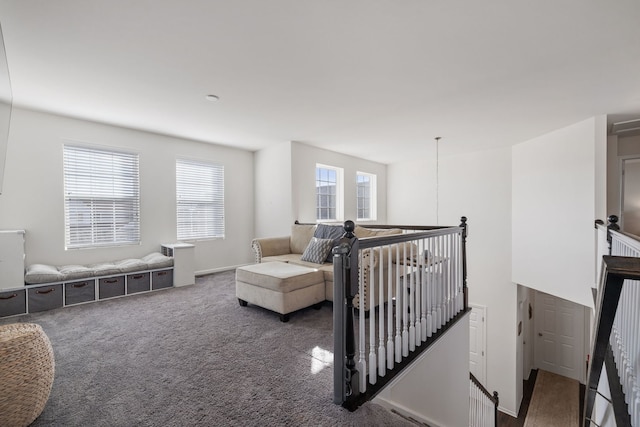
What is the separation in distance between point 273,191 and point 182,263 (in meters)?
2.08

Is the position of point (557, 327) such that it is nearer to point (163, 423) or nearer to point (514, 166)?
point (514, 166)

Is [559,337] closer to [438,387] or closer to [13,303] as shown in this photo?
[438,387]

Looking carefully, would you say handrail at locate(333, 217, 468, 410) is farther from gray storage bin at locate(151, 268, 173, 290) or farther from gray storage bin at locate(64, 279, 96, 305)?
gray storage bin at locate(64, 279, 96, 305)

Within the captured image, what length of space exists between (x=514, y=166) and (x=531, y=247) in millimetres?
1664

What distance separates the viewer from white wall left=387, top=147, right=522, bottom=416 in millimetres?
5730

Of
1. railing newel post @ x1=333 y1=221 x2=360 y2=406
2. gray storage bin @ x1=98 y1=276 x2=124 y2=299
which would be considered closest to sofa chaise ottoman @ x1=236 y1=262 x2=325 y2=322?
railing newel post @ x1=333 y1=221 x2=360 y2=406

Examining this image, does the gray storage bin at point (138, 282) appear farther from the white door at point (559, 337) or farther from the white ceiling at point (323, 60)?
the white door at point (559, 337)

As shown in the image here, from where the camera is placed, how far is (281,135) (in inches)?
191

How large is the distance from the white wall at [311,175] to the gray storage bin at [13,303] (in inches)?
144

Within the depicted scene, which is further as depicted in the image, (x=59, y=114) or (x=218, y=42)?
(x=59, y=114)

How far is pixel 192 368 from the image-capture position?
2062mm

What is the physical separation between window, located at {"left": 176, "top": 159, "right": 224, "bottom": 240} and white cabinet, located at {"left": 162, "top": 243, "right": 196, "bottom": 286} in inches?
23.9

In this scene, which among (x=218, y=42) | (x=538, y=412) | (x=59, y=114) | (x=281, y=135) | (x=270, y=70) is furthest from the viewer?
(x=538, y=412)

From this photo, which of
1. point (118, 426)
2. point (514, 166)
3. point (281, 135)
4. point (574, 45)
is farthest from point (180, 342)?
point (514, 166)
